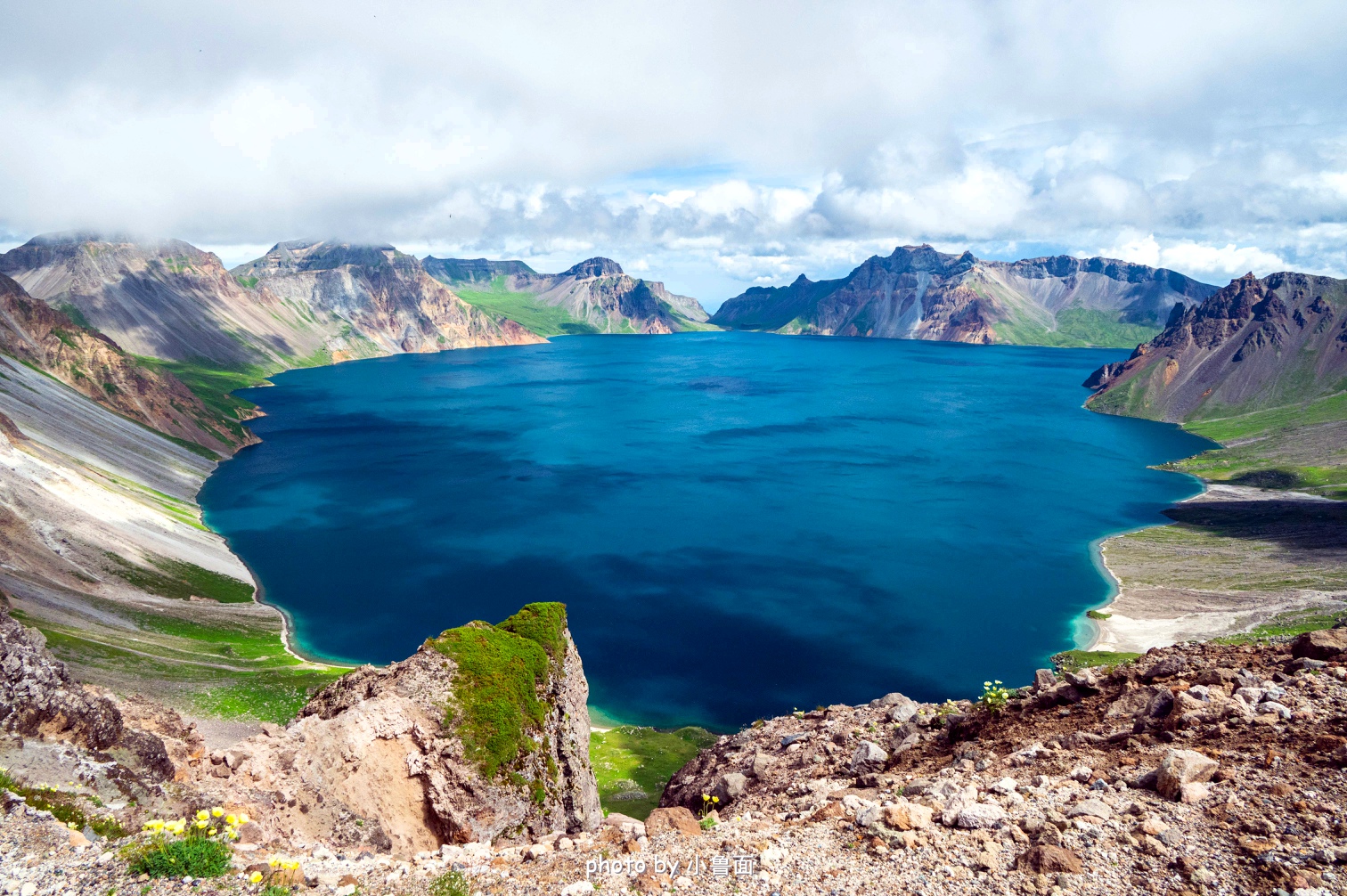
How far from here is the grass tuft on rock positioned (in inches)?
1168

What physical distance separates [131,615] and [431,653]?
64.9m

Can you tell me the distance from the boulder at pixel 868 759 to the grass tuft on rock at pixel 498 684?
13286mm

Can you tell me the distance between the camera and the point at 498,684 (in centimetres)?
3188

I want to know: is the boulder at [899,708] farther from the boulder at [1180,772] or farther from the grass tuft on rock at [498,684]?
the grass tuft on rock at [498,684]

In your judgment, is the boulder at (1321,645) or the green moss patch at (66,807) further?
the boulder at (1321,645)

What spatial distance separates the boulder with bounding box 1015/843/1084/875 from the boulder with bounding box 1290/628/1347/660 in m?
12.8

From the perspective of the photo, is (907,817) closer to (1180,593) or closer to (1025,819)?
(1025,819)

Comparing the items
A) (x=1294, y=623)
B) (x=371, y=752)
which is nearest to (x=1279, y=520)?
(x=1294, y=623)

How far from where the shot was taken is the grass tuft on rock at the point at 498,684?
29656mm

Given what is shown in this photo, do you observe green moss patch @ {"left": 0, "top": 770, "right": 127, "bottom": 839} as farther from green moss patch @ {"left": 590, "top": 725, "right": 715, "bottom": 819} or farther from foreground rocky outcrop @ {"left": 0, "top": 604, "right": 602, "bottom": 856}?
green moss patch @ {"left": 590, "top": 725, "right": 715, "bottom": 819}

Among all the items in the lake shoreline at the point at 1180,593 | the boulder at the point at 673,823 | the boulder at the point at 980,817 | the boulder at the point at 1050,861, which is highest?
the boulder at the point at 1050,861

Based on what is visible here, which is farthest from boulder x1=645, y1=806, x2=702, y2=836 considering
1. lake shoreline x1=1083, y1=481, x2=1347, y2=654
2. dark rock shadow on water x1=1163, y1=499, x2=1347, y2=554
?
dark rock shadow on water x1=1163, y1=499, x2=1347, y2=554

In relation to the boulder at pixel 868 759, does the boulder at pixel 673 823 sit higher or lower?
higher

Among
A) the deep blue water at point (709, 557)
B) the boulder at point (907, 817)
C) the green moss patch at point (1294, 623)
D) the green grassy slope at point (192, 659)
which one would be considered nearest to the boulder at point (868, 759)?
the boulder at point (907, 817)
